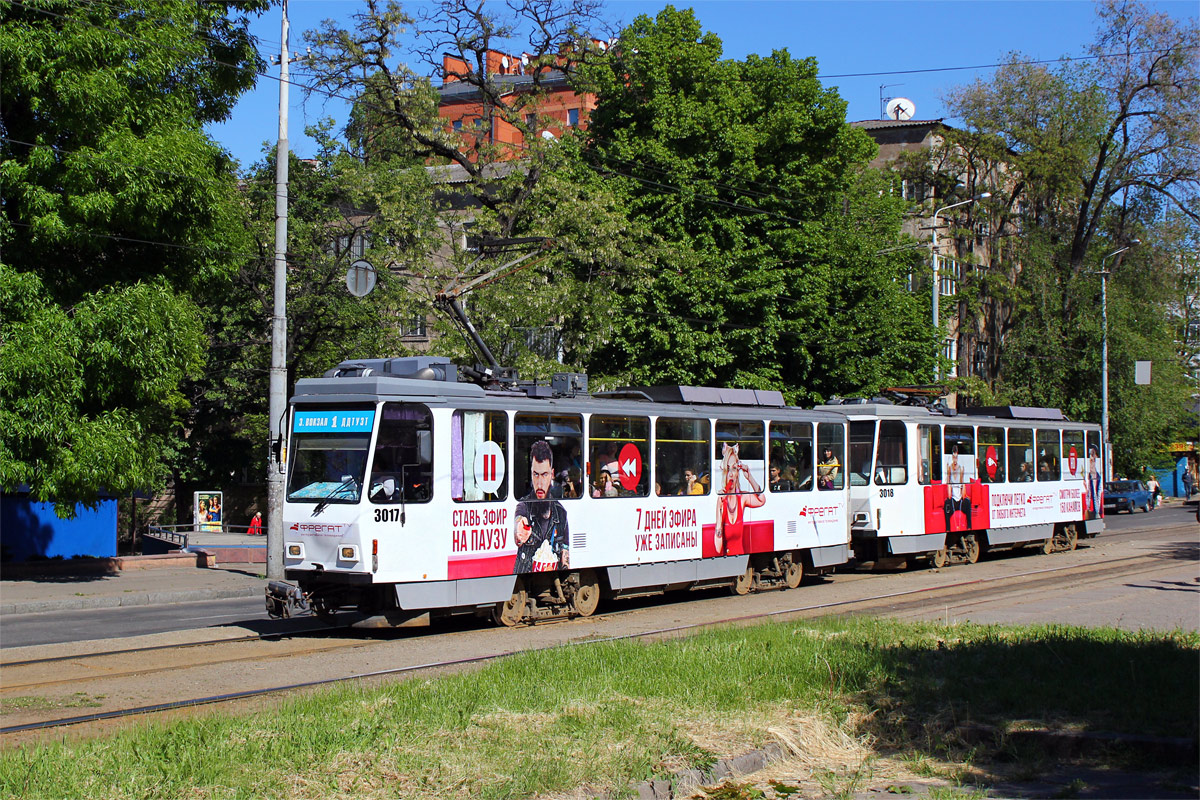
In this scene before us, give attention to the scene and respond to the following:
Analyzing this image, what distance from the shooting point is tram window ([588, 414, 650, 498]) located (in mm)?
15594

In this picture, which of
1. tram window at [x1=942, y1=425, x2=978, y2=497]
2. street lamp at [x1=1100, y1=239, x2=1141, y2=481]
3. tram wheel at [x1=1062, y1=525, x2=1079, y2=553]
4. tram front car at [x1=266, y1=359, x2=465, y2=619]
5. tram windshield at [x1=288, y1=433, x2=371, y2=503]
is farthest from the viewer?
street lamp at [x1=1100, y1=239, x2=1141, y2=481]

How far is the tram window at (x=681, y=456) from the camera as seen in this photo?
1669 cm

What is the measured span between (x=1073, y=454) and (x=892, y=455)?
26.8 feet

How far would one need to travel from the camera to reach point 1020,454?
2641 cm

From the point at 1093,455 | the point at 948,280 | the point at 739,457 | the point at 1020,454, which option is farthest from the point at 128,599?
the point at 948,280

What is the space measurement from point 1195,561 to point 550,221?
16.4m

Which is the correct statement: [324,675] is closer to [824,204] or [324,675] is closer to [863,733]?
[863,733]

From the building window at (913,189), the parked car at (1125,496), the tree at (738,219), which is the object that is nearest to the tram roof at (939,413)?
the tree at (738,219)

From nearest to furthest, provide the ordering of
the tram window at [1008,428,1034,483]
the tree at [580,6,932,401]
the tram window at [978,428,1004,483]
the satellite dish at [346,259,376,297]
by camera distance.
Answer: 1. the satellite dish at [346,259,376,297]
2. the tram window at [978,428,1004,483]
3. the tram window at [1008,428,1034,483]
4. the tree at [580,6,932,401]

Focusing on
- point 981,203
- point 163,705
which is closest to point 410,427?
point 163,705

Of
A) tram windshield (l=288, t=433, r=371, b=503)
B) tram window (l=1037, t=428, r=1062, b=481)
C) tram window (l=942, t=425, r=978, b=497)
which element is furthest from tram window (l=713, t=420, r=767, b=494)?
tram window (l=1037, t=428, r=1062, b=481)

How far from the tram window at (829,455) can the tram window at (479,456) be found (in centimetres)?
784

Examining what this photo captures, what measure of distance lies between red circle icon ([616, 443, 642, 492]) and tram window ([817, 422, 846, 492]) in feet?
16.5

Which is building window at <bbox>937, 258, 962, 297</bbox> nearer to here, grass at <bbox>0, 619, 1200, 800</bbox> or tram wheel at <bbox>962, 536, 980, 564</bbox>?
tram wheel at <bbox>962, 536, 980, 564</bbox>
